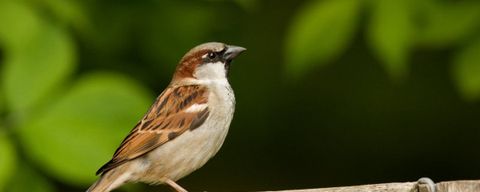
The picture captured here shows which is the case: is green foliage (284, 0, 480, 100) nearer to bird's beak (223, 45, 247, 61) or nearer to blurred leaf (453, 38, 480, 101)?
blurred leaf (453, 38, 480, 101)

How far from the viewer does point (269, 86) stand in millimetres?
6238

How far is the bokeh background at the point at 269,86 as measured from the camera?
4.50 meters

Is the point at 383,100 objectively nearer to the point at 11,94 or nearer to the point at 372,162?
the point at 372,162

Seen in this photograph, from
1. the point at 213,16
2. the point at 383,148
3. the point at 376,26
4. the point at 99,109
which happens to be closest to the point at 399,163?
the point at 383,148

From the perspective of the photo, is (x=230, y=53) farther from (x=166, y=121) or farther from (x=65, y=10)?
(x=65, y=10)

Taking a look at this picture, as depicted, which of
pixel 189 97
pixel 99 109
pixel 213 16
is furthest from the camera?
pixel 213 16

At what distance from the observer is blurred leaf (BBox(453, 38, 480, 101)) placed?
486 cm

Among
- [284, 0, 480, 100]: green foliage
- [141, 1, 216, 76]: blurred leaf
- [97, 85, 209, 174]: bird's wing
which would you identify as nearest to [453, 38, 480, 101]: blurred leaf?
[284, 0, 480, 100]: green foliage

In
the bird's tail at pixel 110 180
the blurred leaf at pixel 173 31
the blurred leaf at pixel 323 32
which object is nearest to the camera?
the bird's tail at pixel 110 180

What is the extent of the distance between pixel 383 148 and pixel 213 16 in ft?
3.90

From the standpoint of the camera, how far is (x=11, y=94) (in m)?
4.47

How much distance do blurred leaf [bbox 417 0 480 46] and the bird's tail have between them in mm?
1663

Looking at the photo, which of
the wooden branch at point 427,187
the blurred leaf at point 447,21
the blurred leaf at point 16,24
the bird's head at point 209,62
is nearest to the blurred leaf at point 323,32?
the blurred leaf at point 447,21

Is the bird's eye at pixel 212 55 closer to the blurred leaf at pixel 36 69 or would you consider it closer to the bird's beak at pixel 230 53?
the bird's beak at pixel 230 53
